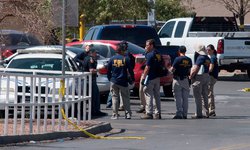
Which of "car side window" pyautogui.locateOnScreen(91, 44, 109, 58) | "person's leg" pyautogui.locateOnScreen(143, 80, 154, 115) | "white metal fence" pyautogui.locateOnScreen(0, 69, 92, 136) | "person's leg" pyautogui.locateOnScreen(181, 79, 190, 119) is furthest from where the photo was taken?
"car side window" pyautogui.locateOnScreen(91, 44, 109, 58)

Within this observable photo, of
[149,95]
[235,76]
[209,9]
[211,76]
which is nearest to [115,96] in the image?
[149,95]

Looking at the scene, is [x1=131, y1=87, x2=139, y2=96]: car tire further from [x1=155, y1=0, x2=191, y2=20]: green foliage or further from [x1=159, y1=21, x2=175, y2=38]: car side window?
[x1=155, y1=0, x2=191, y2=20]: green foliage

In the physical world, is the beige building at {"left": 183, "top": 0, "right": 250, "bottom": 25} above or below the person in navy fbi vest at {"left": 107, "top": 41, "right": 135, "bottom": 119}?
above

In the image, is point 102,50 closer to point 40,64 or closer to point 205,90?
point 40,64

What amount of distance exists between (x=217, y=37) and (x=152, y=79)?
12.1 meters

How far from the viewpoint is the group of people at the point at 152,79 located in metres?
17.8

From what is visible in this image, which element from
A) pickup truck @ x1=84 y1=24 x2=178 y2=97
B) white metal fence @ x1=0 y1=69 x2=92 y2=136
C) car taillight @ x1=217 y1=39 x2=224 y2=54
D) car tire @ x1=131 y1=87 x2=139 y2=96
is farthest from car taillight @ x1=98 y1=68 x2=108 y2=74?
car taillight @ x1=217 y1=39 x2=224 y2=54

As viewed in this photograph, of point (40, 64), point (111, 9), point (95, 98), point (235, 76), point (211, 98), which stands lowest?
point (235, 76)

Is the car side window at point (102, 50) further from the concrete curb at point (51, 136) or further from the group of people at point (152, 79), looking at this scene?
the concrete curb at point (51, 136)

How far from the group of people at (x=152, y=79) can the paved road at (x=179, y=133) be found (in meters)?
0.34

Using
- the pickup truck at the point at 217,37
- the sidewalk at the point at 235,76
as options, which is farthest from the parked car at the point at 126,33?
the sidewalk at the point at 235,76

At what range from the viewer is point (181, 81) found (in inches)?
727

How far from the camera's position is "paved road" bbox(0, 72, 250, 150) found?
43.4 ft

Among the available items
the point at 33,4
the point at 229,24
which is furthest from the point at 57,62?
the point at 229,24
